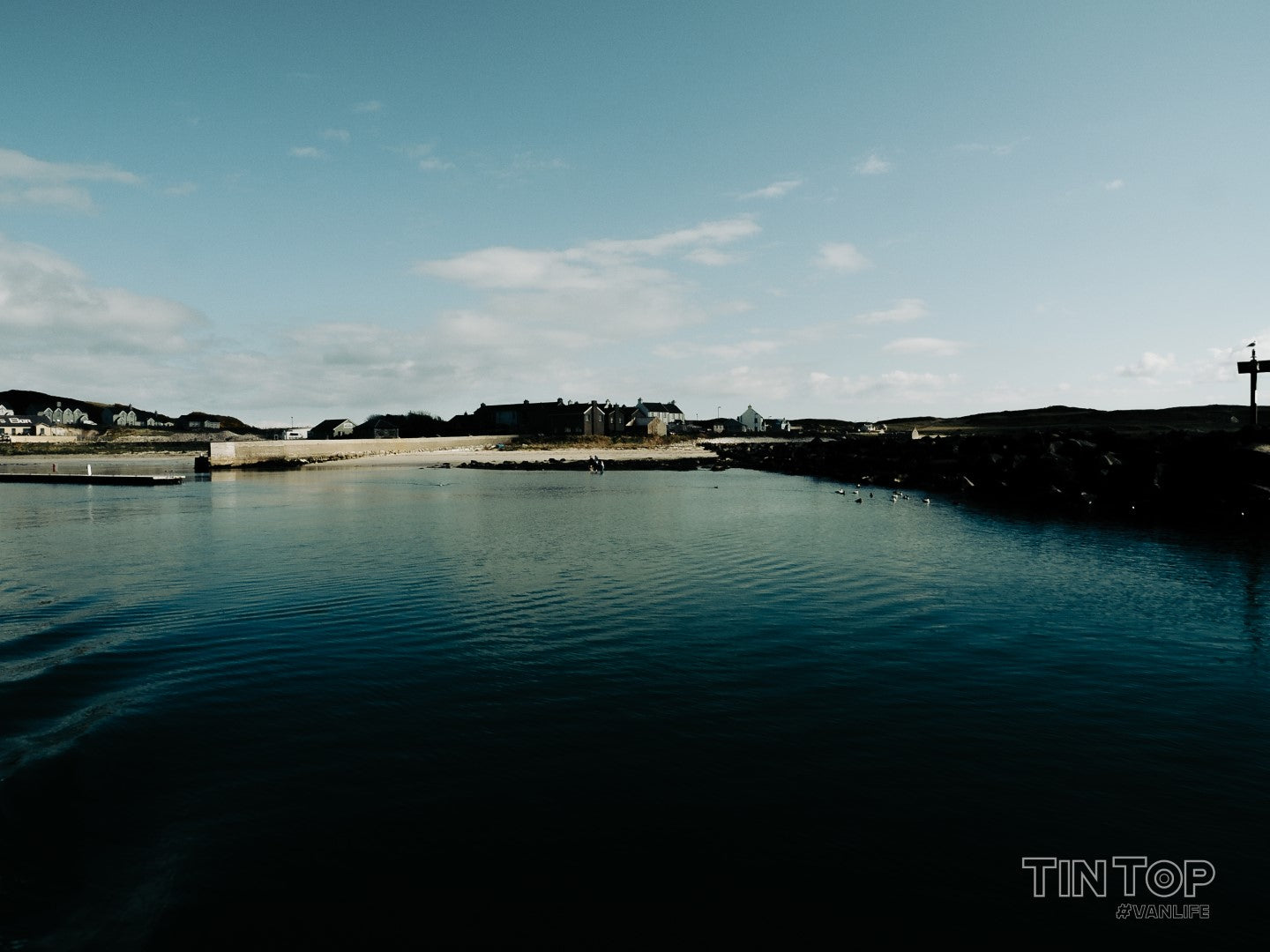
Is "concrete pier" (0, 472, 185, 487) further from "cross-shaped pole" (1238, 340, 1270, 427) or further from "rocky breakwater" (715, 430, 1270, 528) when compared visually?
"cross-shaped pole" (1238, 340, 1270, 427)

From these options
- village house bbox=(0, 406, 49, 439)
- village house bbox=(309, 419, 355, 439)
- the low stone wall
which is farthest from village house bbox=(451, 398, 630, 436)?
village house bbox=(0, 406, 49, 439)

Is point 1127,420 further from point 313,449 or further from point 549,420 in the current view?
point 313,449

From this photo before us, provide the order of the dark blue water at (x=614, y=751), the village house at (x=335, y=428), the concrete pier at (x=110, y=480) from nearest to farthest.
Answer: the dark blue water at (x=614, y=751), the concrete pier at (x=110, y=480), the village house at (x=335, y=428)

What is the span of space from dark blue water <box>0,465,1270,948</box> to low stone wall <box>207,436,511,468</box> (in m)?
77.5

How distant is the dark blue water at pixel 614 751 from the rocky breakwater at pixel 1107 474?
19.1m

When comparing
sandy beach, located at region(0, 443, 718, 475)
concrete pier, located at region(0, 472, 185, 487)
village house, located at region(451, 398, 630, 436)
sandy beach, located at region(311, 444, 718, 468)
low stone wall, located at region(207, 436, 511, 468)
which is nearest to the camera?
concrete pier, located at region(0, 472, 185, 487)

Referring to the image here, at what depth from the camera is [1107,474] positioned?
47.0m

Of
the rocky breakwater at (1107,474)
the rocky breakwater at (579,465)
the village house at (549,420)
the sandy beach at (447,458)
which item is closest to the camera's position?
the rocky breakwater at (1107,474)

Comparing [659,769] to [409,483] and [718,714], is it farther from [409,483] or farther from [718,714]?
[409,483]

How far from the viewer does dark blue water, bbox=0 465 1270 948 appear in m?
7.12

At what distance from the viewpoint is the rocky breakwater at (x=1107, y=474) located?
3969 cm

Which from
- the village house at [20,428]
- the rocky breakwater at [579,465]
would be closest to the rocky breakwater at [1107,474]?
the rocky breakwater at [579,465]

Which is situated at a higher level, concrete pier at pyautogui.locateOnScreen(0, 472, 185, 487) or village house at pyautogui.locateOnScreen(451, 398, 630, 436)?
village house at pyautogui.locateOnScreen(451, 398, 630, 436)

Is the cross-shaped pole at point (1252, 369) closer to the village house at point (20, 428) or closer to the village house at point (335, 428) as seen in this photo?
the village house at point (335, 428)
